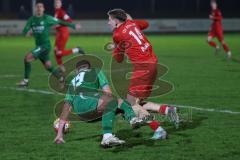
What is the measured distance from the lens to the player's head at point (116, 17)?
8.83m

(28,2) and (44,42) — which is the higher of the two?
(44,42)

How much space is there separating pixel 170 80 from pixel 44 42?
150 inches

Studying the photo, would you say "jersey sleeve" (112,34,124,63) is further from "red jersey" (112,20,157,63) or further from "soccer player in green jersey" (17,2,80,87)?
"soccer player in green jersey" (17,2,80,87)

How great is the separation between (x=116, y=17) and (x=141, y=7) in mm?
53120

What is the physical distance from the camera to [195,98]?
13172 mm

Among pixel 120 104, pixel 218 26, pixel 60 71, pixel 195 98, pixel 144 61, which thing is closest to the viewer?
pixel 120 104

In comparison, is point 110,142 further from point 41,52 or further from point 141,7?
point 141,7

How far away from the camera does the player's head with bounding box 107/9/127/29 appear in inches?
348

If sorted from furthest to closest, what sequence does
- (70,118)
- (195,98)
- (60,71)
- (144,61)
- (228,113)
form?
(60,71)
(195,98)
(228,113)
(70,118)
(144,61)

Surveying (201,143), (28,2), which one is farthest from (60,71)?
(28,2)

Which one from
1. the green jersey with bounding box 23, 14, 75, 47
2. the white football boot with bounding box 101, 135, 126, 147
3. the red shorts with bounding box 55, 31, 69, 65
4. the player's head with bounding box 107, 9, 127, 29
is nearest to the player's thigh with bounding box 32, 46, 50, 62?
the green jersey with bounding box 23, 14, 75, 47

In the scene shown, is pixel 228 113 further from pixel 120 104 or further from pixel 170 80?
pixel 170 80

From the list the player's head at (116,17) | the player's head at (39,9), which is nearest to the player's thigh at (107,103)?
the player's head at (116,17)

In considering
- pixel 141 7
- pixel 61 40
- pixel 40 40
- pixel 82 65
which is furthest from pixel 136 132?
pixel 141 7
